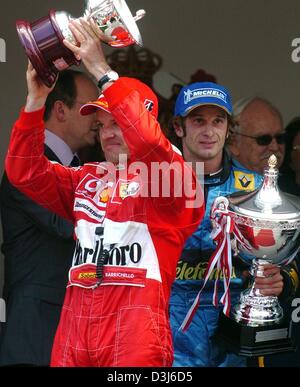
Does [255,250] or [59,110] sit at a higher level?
[59,110]

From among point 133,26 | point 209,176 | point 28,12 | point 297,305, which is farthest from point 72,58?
point 28,12

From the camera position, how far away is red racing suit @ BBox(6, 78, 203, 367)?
8.93 ft

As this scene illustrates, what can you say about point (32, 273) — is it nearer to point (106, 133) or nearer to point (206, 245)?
point (206, 245)

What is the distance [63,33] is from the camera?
8.91ft

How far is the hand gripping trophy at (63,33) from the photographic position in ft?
8.77

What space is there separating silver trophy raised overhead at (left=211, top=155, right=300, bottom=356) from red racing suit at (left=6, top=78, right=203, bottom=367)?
1.08 feet

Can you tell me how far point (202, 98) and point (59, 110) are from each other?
2.20 feet

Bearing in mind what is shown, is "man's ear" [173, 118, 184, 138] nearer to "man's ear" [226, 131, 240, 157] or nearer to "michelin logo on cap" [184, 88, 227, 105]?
"michelin logo on cap" [184, 88, 227, 105]

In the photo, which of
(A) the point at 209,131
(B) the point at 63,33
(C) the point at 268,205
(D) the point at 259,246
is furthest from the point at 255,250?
(B) the point at 63,33

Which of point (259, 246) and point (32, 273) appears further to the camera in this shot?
point (32, 273)

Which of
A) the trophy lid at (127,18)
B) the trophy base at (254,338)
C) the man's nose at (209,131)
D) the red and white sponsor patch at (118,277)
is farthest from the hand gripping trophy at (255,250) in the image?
the trophy lid at (127,18)

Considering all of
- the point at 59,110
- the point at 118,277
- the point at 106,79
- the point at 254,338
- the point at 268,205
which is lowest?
the point at 254,338

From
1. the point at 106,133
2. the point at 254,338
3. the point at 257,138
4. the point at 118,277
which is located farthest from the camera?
the point at 257,138

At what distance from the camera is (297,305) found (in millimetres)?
3664
